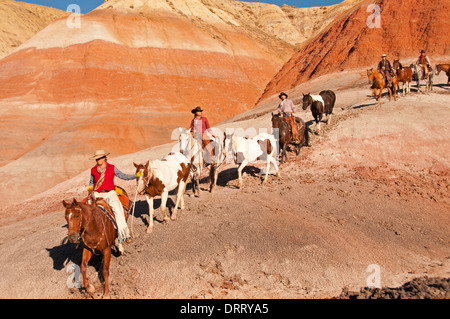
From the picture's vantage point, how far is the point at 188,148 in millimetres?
11445

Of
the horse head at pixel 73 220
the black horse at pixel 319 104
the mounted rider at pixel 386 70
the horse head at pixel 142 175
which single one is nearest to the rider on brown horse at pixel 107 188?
the horse head at pixel 142 175

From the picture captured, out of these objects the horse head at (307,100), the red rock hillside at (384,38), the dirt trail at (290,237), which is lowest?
the dirt trail at (290,237)

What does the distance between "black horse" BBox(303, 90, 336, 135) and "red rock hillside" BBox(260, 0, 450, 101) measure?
2400 cm

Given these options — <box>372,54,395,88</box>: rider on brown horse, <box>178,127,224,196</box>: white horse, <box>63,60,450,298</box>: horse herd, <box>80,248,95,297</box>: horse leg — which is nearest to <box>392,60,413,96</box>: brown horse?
<box>372,54,395,88</box>: rider on brown horse

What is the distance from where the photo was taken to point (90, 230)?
6.12 m

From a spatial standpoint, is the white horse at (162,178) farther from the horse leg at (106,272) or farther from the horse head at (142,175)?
the horse leg at (106,272)

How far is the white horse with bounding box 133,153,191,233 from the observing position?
27.3 ft

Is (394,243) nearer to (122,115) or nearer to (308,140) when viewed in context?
(308,140)

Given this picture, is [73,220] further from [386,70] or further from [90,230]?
[386,70]

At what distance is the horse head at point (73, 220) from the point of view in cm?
562

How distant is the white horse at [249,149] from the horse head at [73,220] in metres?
7.16

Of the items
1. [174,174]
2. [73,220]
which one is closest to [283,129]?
[174,174]

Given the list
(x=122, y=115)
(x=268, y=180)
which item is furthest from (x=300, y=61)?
(x=268, y=180)

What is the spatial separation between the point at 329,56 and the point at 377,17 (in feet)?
26.4
